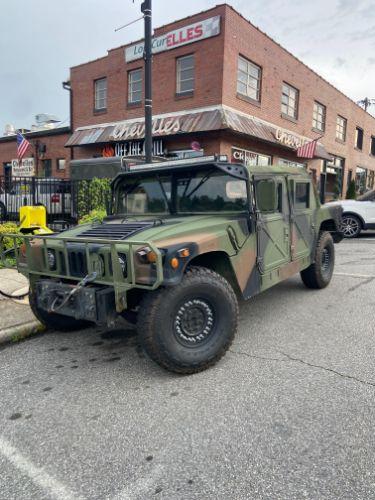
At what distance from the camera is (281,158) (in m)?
17.3

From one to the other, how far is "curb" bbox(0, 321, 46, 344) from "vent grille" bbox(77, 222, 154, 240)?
1.31 metres

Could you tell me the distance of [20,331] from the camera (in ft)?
14.1

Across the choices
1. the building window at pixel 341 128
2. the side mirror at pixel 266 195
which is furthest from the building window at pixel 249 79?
the side mirror at pixel 266 195

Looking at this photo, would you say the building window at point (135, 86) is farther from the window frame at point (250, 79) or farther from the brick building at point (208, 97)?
the window frame at point (250, 79)

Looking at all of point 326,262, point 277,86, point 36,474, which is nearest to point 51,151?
point 277,86

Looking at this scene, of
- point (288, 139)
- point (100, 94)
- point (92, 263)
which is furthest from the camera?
point (100, 94)

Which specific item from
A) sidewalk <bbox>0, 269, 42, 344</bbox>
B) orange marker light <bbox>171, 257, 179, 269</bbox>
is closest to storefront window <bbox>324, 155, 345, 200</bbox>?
sidewalk <bbox>0, 269, 42, 344</bbox>

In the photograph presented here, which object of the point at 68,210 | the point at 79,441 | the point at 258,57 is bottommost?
the point at 79,441

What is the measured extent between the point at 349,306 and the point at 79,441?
13.2ft

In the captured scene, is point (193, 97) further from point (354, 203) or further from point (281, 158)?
point (354, 203)

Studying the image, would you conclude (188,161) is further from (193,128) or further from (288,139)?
(288,139)

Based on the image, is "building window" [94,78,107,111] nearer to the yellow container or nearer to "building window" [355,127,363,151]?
the yellow container

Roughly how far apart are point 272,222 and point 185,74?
1199 cm

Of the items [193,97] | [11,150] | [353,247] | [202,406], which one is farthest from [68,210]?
[11,150]
